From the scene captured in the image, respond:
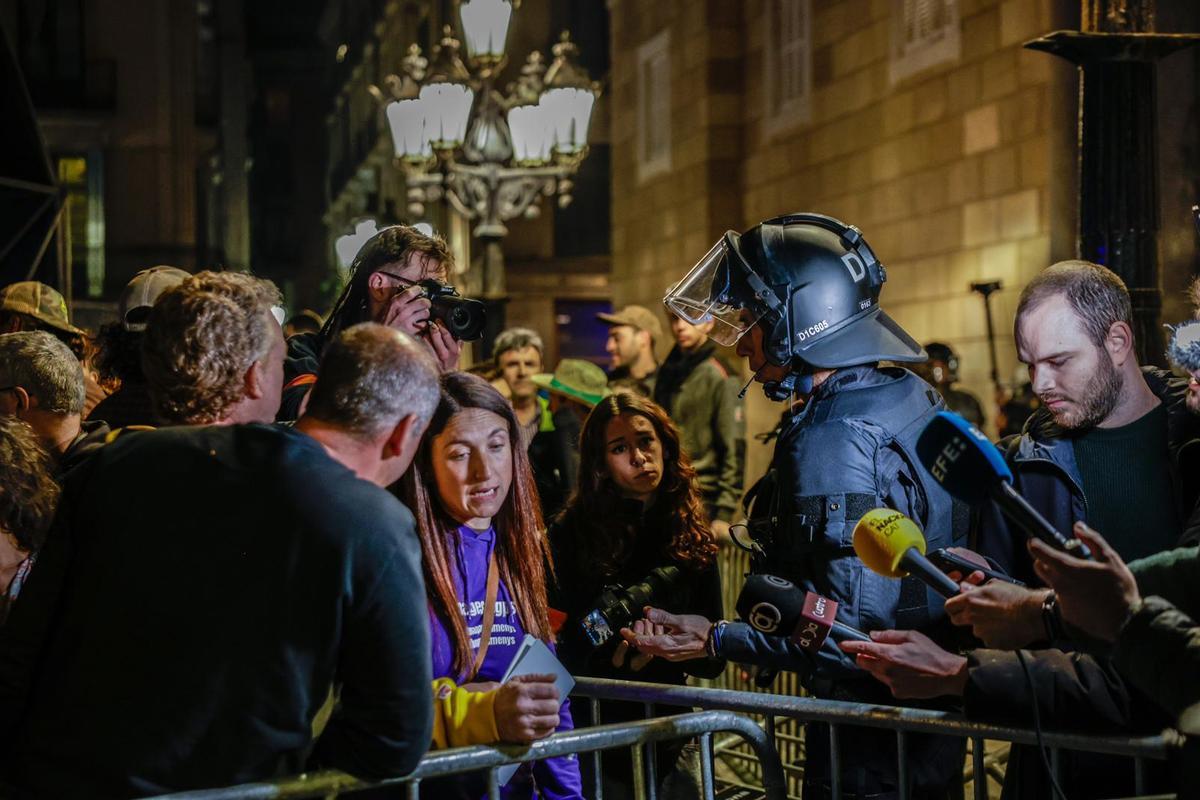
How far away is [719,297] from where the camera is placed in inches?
174

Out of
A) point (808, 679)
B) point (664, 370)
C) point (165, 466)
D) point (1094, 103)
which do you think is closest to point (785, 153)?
point (664, 370)

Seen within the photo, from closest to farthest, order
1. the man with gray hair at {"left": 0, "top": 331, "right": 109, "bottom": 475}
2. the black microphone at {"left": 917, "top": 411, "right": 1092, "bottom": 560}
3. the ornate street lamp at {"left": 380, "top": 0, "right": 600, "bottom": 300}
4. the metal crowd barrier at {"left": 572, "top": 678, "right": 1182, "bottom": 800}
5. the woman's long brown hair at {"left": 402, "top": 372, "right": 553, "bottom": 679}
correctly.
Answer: the black microphone at {"left": 917, "top": 411, "right": 1092, "bottom": 560}
the metal crowd barrier at {"left": 572, "top": 678, "right": 1182, "bottom": 800}
the woman's long brown hair at {"left": 402, "top": 372, "right": 553, "bottom": 679}
the man with gray hair at {"left": 0, "top": 331, "right": 109, "bottom": 475}
the ornate street lamp at {"left": 380, "top": 0, "right": 600, "bottom": 300}

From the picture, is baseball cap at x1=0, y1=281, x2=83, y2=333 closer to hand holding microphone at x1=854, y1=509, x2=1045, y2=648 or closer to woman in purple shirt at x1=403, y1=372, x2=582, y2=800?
woman in purple shirt at x1=403, y1=372, x2=582, y2=800

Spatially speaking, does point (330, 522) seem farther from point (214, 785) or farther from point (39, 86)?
point (39, 86)

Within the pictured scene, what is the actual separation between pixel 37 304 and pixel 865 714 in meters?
5.09

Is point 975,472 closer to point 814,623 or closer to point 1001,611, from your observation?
point 1001,611

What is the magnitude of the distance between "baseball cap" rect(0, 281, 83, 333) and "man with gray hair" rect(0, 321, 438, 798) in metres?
4.53

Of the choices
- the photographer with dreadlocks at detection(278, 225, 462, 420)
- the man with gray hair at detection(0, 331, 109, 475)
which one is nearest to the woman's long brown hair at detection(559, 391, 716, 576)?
the photographer with dreadlocks at detection(278, 225, 462, 420)

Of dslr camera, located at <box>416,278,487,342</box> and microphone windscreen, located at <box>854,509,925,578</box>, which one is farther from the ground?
dslr camera, located at <box>416,278,487,342</box>

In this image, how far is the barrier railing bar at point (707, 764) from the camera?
3.63 meters

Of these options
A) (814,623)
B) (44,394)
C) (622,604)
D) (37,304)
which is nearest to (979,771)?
(814,623)

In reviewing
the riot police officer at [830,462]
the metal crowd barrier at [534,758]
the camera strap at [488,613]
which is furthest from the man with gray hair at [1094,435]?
the camera strap at [488,613]

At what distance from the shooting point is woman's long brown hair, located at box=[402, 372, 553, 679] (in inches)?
155

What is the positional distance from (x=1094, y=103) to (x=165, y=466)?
4.13 meters
